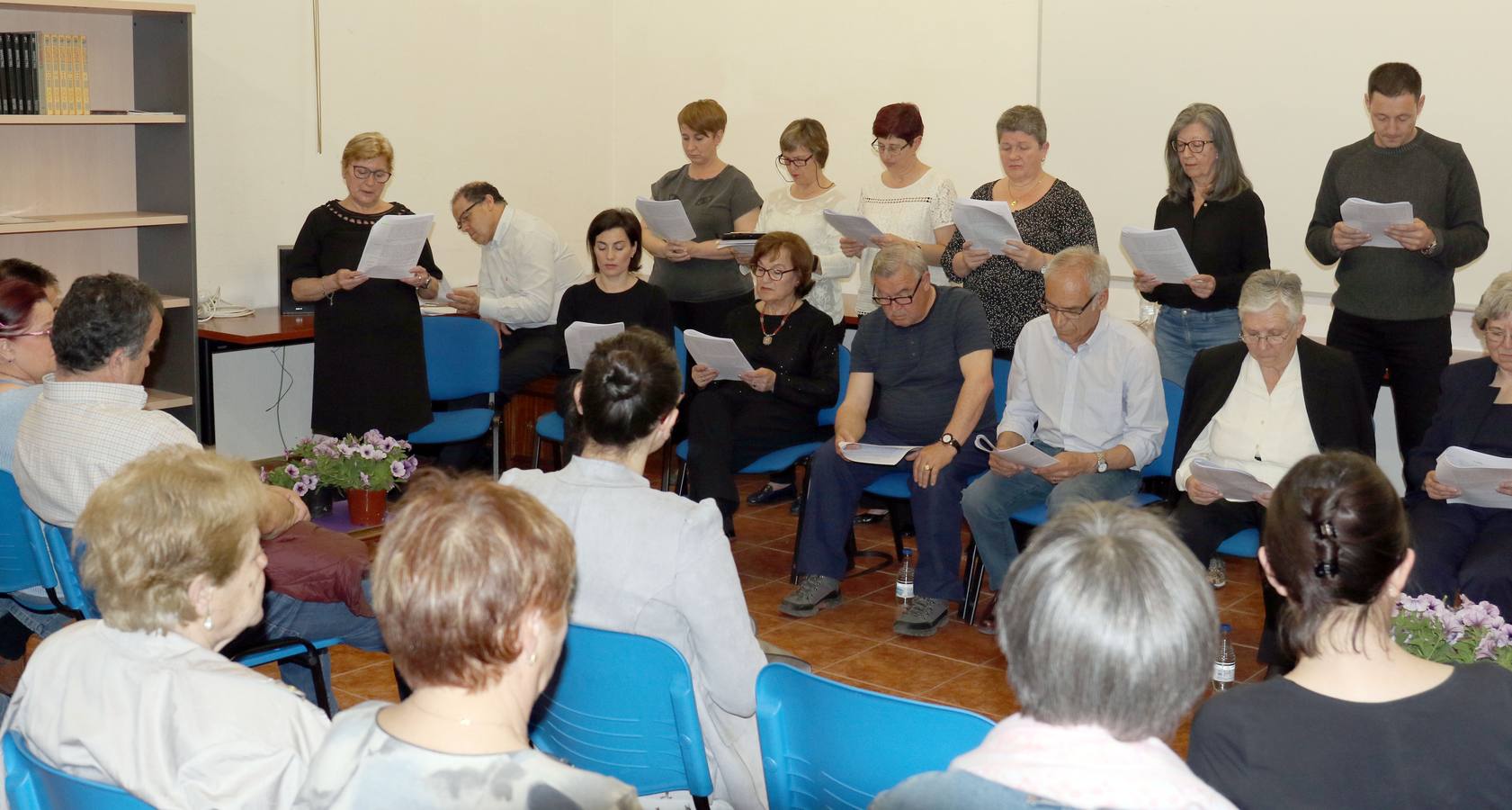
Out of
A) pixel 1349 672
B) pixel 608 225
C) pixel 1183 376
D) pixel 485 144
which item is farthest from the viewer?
pixel 485 144

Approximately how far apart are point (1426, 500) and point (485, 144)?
5.13m

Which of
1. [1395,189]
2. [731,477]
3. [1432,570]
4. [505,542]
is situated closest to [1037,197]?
[1395,189]

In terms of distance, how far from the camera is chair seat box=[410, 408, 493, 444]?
5.38 meters

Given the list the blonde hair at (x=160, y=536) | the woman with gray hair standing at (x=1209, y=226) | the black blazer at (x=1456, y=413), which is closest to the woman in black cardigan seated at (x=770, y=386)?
the woman with gray hair standing at (x=1209, y=226)

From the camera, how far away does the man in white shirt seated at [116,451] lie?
300 cm

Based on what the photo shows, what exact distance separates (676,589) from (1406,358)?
10.5ft

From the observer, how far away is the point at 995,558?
4.27 m

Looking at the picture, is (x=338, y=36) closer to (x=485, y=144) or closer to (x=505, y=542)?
(x=485, y=144)

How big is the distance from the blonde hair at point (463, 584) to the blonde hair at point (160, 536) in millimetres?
464

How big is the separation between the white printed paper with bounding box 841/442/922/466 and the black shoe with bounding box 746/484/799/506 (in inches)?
60.8

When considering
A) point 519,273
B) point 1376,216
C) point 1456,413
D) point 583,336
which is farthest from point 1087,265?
point 519,273

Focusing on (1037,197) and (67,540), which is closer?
(67,540)

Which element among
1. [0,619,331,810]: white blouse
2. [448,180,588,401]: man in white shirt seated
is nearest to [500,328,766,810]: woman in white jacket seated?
[0,619,331,810]: white blouse

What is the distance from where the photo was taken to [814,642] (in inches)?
169
